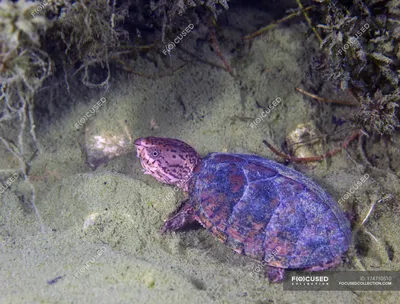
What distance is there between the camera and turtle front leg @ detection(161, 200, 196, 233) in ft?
12.7

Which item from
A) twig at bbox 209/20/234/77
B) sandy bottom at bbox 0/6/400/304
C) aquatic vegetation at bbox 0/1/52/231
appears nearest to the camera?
aquatic vegetation at bbox 0/1/52/231

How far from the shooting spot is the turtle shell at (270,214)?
3475mm

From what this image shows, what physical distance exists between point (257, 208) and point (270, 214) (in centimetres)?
18

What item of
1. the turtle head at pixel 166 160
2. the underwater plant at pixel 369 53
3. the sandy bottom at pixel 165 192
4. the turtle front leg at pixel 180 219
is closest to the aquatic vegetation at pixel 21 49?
the sandy bottom at pixel 165 192

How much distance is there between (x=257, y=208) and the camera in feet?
12.1

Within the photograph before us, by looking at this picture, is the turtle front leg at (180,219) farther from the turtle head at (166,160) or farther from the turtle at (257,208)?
the turtle head at (166,160)

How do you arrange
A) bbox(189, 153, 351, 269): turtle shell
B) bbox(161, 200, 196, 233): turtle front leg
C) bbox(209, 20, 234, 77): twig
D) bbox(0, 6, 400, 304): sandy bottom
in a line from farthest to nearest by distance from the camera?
1. bbox(209, 20, 234, 77): twig
2. bbox(161, 200, 196, 233): turtle front leg
3. bbox(189, 153, 351, 269): turtle shell
4. bbox(0, 6, 400, 304): sandy bottom

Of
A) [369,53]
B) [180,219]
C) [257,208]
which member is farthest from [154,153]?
[369,53]

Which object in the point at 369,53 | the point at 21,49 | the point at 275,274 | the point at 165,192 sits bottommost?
the point at 275,274

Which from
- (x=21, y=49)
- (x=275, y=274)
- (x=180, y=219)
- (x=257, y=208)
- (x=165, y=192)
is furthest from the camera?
(x=165, y=192)

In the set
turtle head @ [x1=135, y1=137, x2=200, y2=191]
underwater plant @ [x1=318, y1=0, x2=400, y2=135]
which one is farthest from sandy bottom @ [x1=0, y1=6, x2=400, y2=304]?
underwater plant @ [x1=318, y1=0, x2=400, y2=135]

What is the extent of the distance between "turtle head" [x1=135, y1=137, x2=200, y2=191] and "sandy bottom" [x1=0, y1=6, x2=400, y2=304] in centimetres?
21

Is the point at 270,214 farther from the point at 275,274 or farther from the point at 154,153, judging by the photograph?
the point at 154,153

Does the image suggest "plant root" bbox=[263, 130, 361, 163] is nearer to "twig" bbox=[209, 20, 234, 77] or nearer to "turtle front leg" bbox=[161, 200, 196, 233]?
"twig" bbox=[209, 20, 234, 77]
